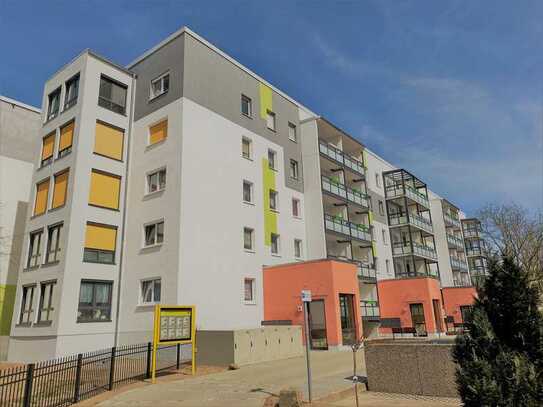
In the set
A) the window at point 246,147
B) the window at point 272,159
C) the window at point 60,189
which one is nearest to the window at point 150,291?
the window at point 60,189

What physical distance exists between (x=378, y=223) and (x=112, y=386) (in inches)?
1202

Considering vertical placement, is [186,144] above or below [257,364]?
above

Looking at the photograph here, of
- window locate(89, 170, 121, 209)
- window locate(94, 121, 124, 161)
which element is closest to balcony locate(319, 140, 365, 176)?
window locate(94, 121, 124, 161)

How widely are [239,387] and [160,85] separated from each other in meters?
18.7

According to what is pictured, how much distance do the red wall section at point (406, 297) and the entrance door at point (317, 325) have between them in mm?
11966

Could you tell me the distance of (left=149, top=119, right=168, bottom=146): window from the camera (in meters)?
23.5

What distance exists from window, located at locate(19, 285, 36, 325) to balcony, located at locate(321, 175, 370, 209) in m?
18.9

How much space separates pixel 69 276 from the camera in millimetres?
20031

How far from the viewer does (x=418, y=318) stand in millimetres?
33750

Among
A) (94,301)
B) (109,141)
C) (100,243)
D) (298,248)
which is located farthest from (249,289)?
(109,141)

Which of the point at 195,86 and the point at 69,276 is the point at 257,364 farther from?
the point at 195,86

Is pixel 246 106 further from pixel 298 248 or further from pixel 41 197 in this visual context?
pixel 41 197

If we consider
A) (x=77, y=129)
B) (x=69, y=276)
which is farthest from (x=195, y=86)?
(x=69, y=276)

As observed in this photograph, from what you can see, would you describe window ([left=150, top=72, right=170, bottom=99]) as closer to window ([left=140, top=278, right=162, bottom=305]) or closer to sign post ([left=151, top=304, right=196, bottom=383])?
window ([left=140, top=278, right=162, bottom=305])
